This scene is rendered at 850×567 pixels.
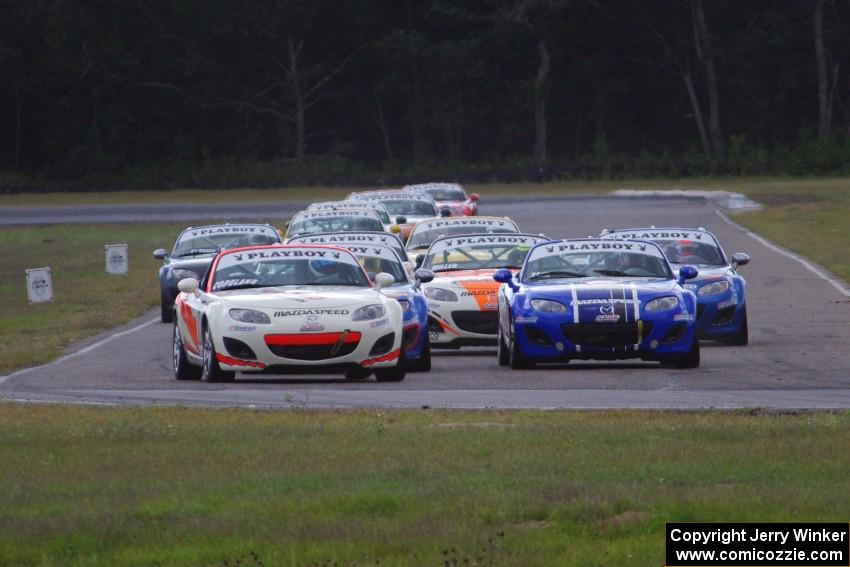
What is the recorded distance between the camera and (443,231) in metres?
27.7

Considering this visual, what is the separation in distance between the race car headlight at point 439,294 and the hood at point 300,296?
347 cm

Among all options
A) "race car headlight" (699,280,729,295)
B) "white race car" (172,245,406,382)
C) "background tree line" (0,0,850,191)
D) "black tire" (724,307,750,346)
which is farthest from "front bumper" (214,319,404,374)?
"background tree line" (0,0,850,191)

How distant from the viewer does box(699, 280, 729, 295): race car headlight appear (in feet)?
65.7

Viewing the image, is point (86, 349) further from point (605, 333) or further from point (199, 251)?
point (605, 333)

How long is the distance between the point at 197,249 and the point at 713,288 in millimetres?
9625

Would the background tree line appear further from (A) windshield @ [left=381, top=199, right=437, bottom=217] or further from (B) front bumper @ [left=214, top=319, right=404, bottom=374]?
(B) front bumper @ [left=214, top=319, right=404, bottom=374]

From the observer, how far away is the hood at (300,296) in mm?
15500

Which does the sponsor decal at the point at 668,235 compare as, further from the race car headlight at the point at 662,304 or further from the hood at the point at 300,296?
the hood at the point at 300,296

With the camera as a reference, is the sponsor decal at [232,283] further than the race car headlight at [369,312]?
Yes

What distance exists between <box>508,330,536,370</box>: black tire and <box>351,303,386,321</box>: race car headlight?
1.83 metres

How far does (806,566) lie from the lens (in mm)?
6645

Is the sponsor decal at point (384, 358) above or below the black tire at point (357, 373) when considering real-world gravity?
above

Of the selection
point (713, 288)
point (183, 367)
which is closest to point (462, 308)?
point (713, 288)

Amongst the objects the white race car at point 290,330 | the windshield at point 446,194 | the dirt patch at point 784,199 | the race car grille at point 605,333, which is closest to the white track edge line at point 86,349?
the white race car at point 290,330
